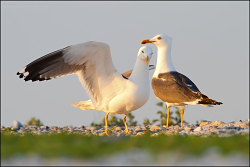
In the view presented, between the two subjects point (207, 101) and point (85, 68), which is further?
point (207, 101)

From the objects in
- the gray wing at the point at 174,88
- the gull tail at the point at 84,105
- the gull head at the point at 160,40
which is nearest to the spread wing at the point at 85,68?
the gull tail at the point at 84,105

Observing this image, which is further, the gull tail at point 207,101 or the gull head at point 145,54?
the gull tail at point 207,101

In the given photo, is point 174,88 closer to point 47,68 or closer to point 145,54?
point 145,54

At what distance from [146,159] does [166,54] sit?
7805 millimetres

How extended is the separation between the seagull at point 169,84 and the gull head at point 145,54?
1854mm

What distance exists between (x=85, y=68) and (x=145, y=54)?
138 centimetres

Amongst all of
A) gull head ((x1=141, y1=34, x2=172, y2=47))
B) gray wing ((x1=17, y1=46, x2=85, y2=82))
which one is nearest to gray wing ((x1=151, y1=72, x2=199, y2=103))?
gull head ((x1=141, y1=34, x2=172, y2=47))

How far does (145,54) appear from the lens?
27.9 ft

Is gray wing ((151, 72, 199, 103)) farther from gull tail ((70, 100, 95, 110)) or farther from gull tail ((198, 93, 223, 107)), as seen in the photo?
gull tail ((70, 100, 95, 110))

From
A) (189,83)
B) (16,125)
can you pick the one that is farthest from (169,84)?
(16,125)

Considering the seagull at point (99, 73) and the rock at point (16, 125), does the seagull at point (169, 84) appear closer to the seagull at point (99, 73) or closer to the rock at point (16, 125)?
the seagull at point (99, 73)

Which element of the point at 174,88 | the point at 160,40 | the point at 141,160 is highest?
the point at 160,40

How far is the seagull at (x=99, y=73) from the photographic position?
812 centimetres

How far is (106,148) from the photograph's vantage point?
4160 mm
